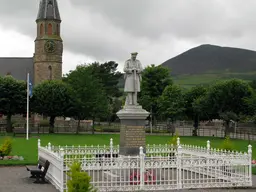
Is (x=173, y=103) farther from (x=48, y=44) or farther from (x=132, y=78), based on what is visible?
(x=132, y=78)

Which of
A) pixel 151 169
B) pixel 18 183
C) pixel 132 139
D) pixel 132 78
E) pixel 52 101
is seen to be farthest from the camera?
pixel 52 101

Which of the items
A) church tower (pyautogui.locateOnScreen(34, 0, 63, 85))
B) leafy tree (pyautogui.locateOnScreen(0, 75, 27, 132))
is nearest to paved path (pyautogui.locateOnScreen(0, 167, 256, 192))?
leafy tree (pyautogui.locateOnScreen(0, 75, 27, 132))

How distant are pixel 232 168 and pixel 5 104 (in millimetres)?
48350

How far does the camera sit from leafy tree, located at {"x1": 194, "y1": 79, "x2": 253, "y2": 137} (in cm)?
5322

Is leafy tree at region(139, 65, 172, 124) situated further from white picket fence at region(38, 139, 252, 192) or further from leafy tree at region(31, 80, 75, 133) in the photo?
white picket fence at region(38, 139, 252, 192)

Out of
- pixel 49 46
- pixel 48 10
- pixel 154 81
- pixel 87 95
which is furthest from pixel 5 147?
pixel 48 10

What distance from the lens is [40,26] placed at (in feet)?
277

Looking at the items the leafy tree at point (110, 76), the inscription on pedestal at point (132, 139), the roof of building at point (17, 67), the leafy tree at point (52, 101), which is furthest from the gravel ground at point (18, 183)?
the leafy tree at point (110, 76)

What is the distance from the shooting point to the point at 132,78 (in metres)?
20.0

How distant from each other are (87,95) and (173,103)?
41.1 feet

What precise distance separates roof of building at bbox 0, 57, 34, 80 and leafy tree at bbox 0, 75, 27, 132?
26.6m

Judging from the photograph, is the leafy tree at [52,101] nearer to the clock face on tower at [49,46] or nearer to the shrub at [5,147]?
the clock face on tower at [49,46]

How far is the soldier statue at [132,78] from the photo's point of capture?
64.7 feet

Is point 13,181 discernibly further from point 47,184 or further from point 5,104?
point 5,104
